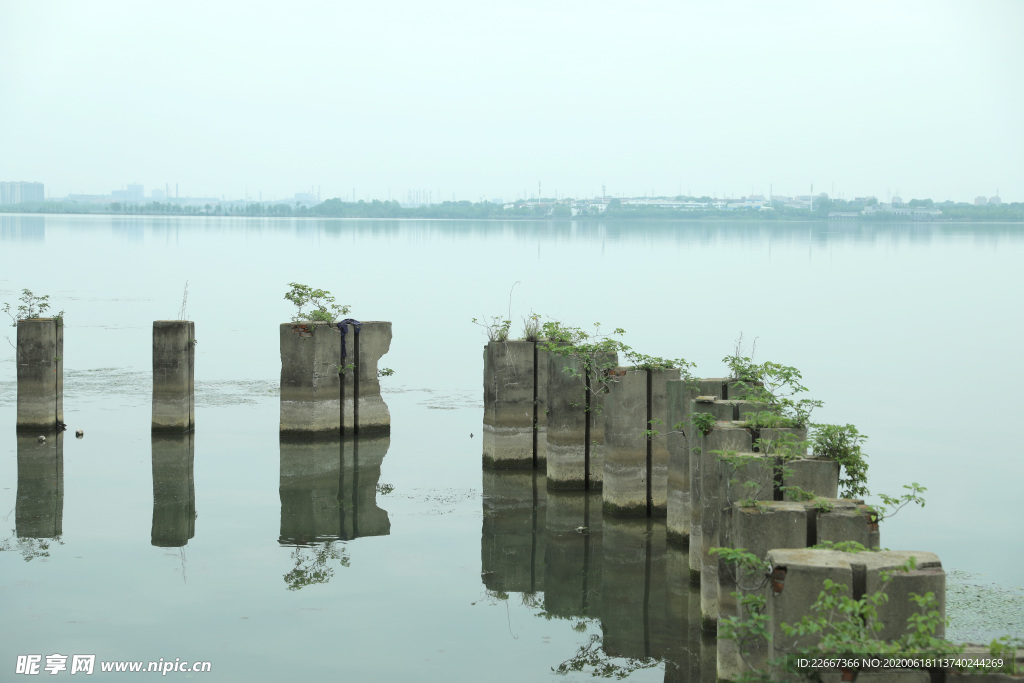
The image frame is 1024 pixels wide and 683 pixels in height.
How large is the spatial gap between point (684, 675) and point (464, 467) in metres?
10.2

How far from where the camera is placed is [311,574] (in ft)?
51.2

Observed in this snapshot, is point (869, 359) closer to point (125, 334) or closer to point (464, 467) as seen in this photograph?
point (464, 467)

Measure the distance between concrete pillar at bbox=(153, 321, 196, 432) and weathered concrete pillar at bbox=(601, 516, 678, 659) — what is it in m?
9.84

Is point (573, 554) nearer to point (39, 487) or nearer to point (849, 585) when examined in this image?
point (849, 585)

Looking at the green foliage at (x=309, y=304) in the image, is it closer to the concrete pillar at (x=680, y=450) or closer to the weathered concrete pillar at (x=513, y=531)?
the weathered concrete pillar at (x=513, y=531)

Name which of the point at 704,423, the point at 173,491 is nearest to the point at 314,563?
the point at 173,491

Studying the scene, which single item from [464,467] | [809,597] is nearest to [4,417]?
[464,467]

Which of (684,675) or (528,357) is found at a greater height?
(528,357)

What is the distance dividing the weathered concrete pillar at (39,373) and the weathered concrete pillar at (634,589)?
12.1 m

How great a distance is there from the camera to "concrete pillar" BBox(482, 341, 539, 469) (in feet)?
65.2

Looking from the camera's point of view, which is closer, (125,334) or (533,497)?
(533,497)

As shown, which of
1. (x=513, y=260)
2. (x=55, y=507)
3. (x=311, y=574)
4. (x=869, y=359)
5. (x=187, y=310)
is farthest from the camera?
(x=513, y=260)

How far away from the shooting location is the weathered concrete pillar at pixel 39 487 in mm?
17438

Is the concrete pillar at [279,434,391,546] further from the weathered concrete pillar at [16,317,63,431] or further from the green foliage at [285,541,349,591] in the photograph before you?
the weathered concrete pillar at [16,317,63,431]
